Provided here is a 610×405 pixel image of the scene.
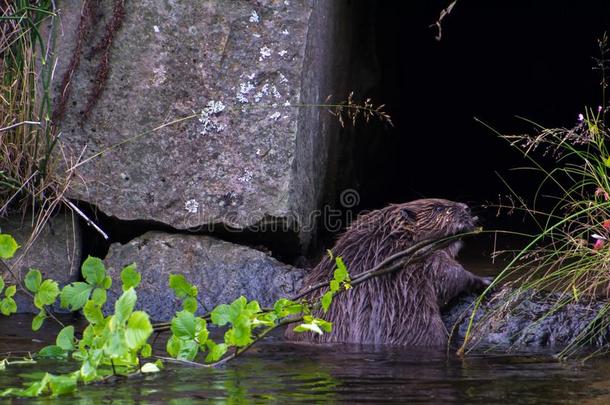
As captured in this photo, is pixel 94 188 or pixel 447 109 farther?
pixel 447 109

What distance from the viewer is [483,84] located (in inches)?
389

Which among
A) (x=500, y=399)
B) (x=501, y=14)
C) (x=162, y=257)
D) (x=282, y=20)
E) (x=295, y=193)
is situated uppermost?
(x=501, y=14)

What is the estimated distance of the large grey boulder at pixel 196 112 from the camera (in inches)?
207

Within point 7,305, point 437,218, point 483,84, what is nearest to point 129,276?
point 7,305

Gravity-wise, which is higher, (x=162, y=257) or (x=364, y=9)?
(x=364, y=9)

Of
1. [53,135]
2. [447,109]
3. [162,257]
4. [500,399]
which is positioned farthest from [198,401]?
[447,109]


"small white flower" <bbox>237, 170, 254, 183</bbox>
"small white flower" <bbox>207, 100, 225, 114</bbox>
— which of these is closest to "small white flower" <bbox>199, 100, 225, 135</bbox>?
"small white flower" <bbox>207, 100, 225, 114</bbox>

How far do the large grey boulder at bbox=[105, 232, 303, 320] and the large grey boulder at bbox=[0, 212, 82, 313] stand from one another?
198mm

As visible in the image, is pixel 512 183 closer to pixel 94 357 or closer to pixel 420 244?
pixel 420 244

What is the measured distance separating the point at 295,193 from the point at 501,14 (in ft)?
17.2

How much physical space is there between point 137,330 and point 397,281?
85.8 inches

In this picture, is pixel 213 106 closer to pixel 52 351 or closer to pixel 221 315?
pixel 52 351

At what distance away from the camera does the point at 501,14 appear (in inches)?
388

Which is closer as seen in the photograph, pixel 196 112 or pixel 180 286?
pixel 180 286
